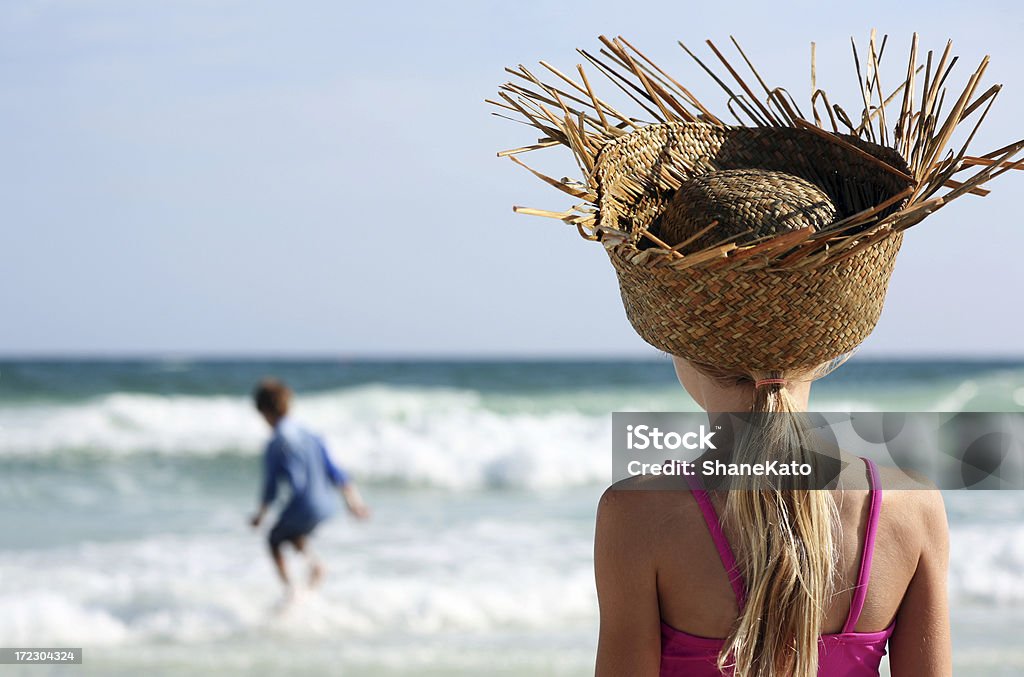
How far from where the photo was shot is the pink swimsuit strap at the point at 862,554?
1570 millimetres

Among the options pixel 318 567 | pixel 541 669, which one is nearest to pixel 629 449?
pixel 541 669

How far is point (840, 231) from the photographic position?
1492 mm

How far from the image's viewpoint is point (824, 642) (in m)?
1.62

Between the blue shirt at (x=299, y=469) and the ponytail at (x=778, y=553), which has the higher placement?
the ponytail at (x=778, y=553)

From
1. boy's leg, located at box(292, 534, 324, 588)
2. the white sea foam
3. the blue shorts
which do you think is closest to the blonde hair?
the blue shorts

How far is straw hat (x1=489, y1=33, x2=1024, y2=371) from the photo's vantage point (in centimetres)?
150

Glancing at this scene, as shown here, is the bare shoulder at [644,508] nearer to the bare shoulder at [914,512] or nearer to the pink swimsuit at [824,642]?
the pink swimsuit at [824,642]

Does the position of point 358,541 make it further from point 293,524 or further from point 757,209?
point 757,209

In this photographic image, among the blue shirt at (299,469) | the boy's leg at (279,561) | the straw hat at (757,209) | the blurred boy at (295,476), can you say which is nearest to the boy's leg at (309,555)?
the blurred boy at (295,476)

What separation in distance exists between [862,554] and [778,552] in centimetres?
14

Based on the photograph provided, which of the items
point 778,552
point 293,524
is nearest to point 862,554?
point 778,552

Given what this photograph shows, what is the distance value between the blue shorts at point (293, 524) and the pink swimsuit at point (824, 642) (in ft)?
17.4

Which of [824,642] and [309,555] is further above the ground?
[824,642]

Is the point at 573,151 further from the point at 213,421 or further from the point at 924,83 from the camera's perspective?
the point at 213,421
